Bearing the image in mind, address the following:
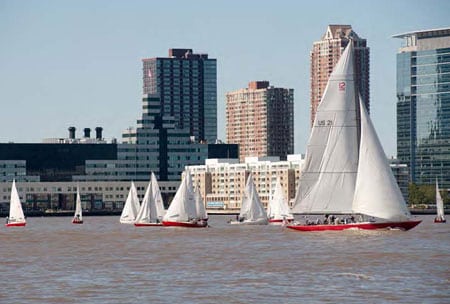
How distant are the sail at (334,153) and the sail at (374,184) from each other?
1395mm

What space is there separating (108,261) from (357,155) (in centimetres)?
3263

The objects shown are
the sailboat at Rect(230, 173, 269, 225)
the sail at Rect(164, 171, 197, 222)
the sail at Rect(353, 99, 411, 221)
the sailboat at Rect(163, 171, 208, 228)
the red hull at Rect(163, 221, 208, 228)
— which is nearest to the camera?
the sail at Rect(353, 99, 411, 221)

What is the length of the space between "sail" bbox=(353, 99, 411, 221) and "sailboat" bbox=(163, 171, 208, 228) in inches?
1624

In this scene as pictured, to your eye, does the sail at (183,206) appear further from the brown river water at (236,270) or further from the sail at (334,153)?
the sail at (334,153)

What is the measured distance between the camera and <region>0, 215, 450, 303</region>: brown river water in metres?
66.4

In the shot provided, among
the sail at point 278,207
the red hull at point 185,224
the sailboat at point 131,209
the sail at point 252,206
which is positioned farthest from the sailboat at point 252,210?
the sailboat at point 131,209

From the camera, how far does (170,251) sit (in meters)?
102

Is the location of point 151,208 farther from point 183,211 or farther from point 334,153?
point 334,153

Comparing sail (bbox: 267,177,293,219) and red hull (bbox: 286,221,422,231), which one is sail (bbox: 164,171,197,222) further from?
red hull (bbox: 286,221,422,231)

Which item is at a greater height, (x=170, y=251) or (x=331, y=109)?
(x=331, y=109)

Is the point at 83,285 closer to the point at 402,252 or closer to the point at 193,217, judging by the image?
the point at 402,252

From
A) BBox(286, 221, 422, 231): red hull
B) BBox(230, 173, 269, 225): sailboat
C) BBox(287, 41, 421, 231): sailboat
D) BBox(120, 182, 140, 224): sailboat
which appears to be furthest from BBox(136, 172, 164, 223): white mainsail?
BBox(287, 41, 421, 231): sailboat

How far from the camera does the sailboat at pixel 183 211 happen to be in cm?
15300

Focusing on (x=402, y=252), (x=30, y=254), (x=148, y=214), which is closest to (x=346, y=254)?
(x=402, y=252)
